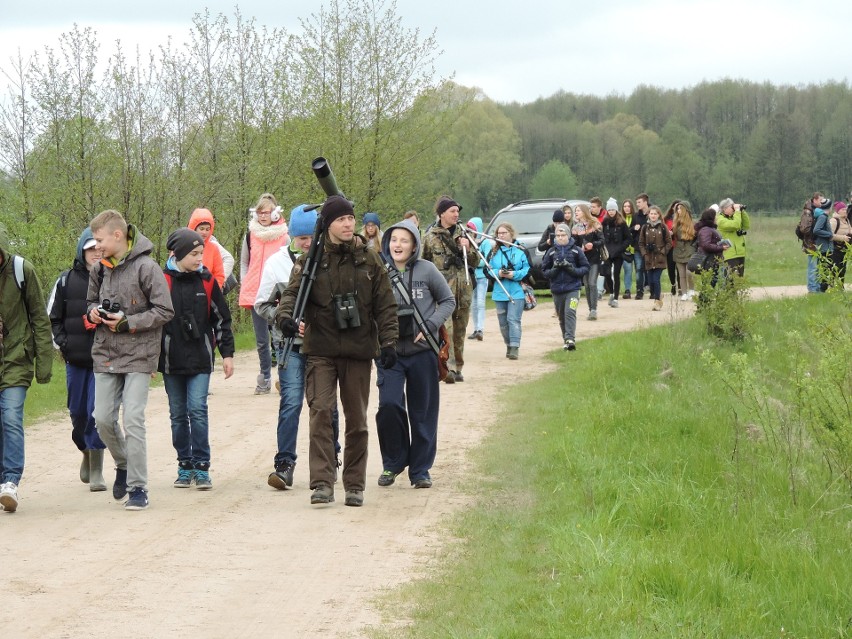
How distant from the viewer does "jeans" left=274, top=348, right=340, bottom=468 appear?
8891 mm

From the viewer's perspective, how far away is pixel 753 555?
643 cm

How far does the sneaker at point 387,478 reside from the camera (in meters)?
9.13

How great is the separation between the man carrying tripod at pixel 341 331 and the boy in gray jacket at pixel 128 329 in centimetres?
90

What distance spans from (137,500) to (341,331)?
5.67ft

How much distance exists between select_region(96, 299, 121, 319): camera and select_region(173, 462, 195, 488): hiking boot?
1.39 m

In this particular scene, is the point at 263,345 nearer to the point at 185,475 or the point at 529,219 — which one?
the point at 185,475

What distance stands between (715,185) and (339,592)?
298 ft

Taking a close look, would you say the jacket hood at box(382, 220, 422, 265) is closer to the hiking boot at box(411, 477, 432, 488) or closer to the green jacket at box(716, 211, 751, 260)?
the hiking boot at box(411, 477, 432, 488)

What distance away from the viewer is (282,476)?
29.2 feet

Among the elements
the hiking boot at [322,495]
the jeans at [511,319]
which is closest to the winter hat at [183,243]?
the hiking boot at [322,495]

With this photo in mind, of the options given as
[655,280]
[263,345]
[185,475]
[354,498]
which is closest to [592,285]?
[655,280]

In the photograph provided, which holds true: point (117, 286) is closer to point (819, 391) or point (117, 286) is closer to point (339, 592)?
point (339, 592)

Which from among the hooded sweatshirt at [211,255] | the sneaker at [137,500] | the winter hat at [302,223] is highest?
the winter hat at [302,223]

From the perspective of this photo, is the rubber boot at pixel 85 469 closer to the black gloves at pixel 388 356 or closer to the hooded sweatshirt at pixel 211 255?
the black gloves at pixel 388 356
